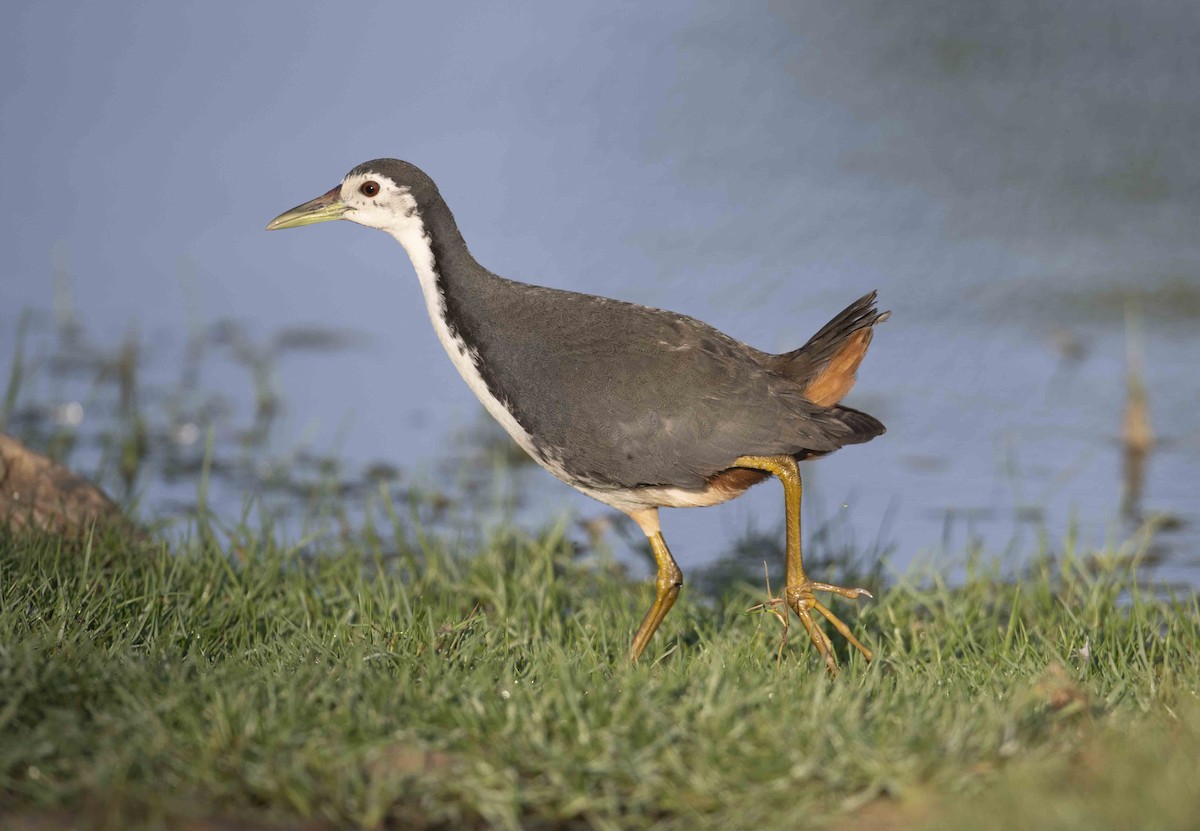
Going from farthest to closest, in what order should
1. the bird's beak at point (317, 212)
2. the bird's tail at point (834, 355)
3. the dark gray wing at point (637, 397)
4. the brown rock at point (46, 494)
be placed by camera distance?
the brown rock at point (46, 494) < the bird's beak at point (317, 212) < the bird's tail at point (834, 355) < the dark gray wing at point (637, 397)

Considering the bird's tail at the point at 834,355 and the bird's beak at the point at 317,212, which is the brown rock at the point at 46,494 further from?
the bird's tail at the point at 834,355

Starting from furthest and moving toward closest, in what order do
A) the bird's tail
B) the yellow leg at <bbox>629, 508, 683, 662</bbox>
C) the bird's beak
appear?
the bird's beak → the yellow leg at <bbox>629, 508, 683, 662</bbox> → the bird's tail

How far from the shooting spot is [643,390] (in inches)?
157

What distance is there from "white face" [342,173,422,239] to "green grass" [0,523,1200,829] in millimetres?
1142

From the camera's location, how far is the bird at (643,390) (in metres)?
3.99

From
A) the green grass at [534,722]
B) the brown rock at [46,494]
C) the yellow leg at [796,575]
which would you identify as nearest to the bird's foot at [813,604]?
the yellow leg at [796,575]

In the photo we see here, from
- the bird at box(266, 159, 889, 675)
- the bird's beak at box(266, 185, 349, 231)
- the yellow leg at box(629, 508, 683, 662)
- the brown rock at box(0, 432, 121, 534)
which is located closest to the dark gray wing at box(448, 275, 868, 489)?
the bird at box(266, 159, 889, 675)

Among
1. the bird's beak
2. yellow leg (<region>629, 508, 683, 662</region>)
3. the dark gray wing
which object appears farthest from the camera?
the bird's beak

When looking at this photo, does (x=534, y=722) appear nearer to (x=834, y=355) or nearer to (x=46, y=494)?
(x=834, y=355)

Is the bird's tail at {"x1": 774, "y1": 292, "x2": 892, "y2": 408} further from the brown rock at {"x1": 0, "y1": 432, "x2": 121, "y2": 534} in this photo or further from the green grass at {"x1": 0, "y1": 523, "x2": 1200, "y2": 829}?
the brown rock at {"x1": 0, "y1": 432, "x2": 121, "y2": 534}

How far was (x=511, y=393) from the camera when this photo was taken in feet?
13.4

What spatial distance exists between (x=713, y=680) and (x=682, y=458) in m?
0.91

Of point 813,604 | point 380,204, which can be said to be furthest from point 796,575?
point 380,204

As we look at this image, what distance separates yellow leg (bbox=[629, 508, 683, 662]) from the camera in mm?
4277
